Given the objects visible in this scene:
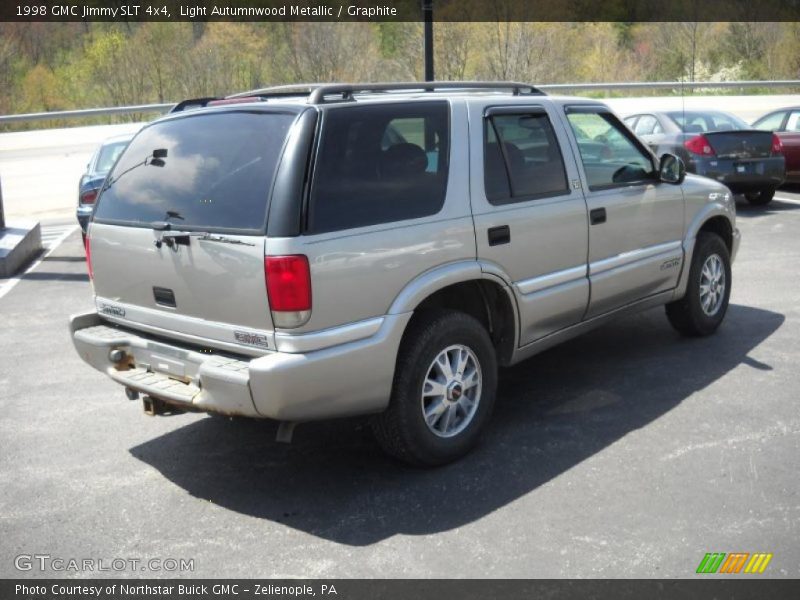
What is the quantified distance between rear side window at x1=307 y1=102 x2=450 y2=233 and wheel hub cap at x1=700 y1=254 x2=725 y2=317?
9.34ft

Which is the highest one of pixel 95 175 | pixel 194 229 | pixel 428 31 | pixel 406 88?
pixel 428 31

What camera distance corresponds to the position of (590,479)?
14.5ft

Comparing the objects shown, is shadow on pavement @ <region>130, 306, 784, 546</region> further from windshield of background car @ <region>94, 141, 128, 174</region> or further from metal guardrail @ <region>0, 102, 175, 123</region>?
metal guardrail @ <region>0, 102, 175, 123</region>

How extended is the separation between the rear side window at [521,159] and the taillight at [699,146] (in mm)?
8425

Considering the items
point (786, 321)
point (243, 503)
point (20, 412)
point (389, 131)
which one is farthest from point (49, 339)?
point (786, 321)

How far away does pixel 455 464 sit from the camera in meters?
4.68

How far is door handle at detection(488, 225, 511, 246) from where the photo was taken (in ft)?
15.7

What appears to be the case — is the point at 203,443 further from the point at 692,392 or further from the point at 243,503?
the point at 692,392

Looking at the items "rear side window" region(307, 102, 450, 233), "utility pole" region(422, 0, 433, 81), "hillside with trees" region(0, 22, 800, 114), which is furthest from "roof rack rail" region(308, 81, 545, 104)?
"hillside with trees" region(0, 22, 800, 114)

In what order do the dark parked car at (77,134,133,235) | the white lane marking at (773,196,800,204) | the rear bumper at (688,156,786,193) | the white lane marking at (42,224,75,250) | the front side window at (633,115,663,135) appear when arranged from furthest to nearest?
the front side window at (633,115,663,135)
the white lane marking at (773,196,800,204)
the white lane marking at (42,224,75,250)
the rear bumper at (688,156,786,193)
the dark parked car at (77,134,133,235)

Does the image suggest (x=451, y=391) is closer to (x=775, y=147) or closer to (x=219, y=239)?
(x=219, y=239)

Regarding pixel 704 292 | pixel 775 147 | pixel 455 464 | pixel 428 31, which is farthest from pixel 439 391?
pixel 775 147

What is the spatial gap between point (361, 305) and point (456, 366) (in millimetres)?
791

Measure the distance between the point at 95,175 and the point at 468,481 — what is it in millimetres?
9249
